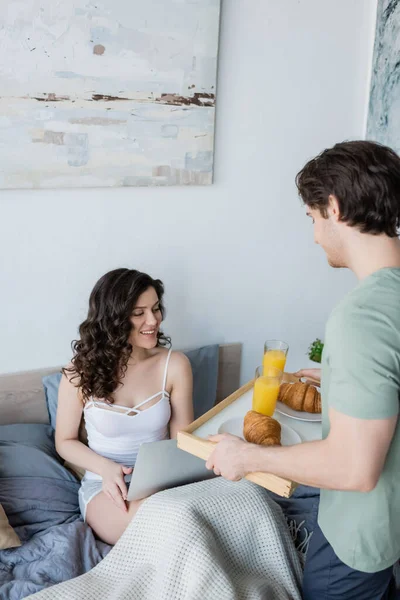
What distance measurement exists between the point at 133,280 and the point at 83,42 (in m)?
0.75

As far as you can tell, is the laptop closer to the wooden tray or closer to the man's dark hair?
the wooden tray

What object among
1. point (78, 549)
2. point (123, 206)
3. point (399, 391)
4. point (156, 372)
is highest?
point (123, 206)

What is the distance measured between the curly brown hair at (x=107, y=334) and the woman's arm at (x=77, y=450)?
5cm

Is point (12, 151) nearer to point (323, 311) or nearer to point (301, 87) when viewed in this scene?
point (301, 87)

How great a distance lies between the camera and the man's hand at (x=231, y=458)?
4.01 ft

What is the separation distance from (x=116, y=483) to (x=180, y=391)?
1.11 ft

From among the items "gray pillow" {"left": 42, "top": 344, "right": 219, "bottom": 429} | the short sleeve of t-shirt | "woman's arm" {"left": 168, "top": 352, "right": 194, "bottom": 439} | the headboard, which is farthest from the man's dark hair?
the headboard

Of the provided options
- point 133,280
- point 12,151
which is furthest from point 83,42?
point 133,280

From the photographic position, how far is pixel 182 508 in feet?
5.02

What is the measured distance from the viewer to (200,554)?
4.65 feet

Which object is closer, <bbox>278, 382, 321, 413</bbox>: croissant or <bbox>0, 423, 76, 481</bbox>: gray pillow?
<bbox>278, 382, 321, 413</bbox>: croissant

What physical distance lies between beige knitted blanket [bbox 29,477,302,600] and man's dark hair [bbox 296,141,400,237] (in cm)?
83

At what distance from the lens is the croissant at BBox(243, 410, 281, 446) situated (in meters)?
1.35

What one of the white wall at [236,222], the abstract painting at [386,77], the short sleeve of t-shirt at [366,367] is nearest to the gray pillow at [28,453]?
the white wall at [236,222]
